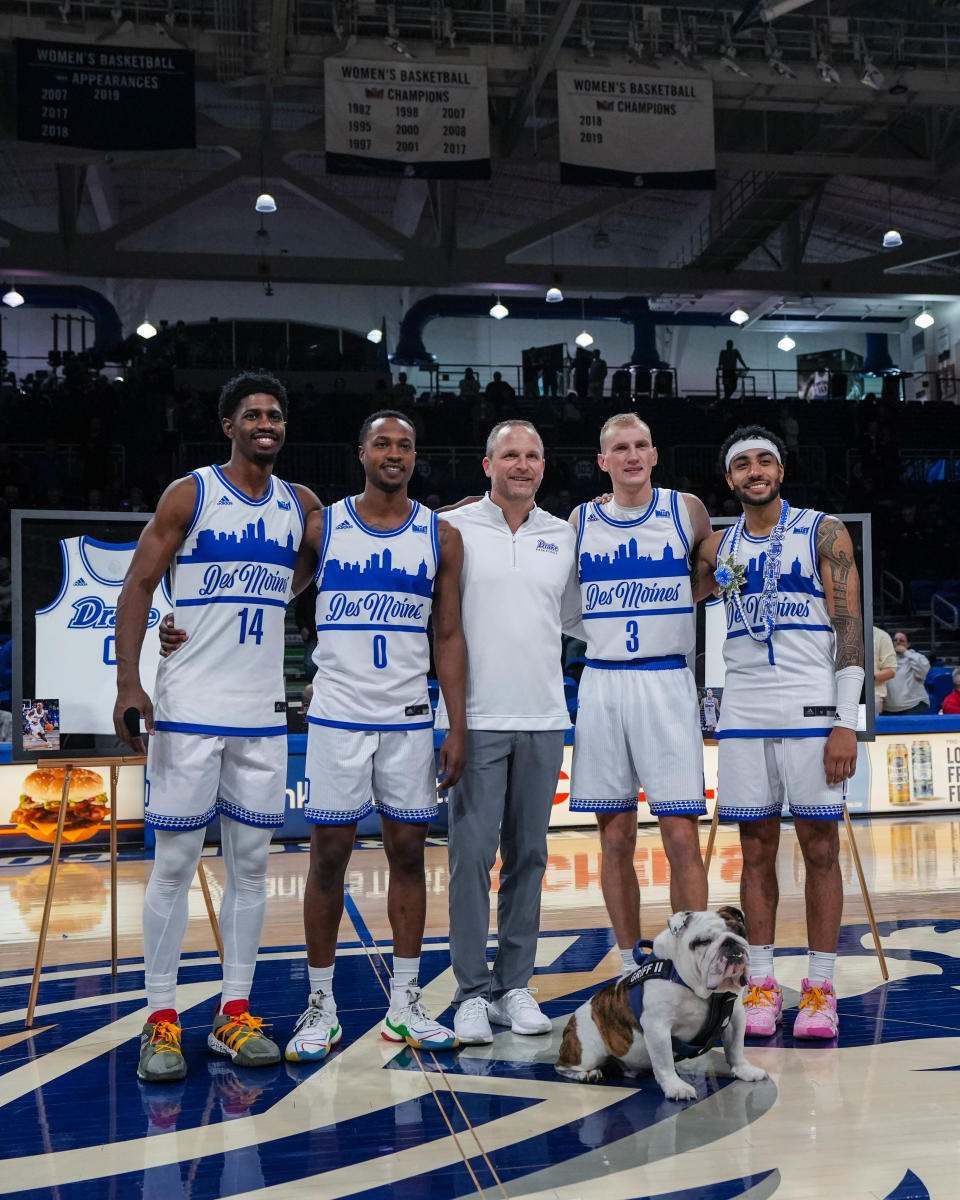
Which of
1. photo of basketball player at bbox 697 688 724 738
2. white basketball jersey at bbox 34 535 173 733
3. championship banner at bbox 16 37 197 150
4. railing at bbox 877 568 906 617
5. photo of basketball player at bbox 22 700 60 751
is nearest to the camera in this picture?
photo of basketball player at bbox 22 700 60 751

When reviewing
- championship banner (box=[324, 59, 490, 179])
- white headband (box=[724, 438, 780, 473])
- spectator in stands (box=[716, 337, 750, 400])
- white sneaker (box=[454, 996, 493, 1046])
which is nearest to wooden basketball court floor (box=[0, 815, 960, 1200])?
white sneaker (box=[454, 996, 493, 1046])

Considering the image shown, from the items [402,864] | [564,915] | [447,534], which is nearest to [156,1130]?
[402,864]

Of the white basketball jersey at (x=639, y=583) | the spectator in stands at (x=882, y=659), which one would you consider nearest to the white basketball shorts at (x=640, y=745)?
the white basketball jersey at (x=639, y=583)

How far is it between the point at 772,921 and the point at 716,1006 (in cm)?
89

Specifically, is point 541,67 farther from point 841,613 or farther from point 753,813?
point 753,813

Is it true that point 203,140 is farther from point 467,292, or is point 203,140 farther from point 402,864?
point 402,864

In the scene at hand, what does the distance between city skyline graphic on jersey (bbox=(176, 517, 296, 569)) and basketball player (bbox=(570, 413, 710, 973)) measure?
1201 mm

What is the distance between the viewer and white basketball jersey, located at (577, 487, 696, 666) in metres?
4.26

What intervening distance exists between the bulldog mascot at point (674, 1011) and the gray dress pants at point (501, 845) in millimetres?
535

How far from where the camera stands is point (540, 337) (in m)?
25.1

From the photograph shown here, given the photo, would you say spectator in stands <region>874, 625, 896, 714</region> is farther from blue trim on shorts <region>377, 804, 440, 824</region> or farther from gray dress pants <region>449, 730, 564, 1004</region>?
blue trim on shorts <region>377, 804, 440, 824</region>

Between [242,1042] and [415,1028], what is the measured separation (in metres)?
0.57

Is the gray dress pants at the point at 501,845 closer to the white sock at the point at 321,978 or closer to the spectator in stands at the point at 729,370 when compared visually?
the white sock at the point at 321,978

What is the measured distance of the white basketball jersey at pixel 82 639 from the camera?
5184 millimetres
